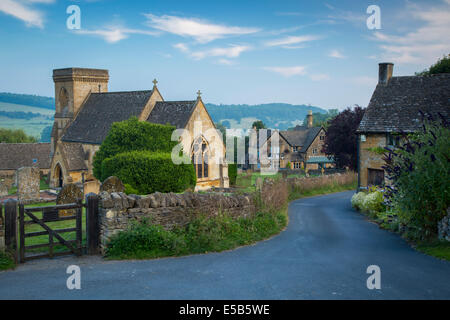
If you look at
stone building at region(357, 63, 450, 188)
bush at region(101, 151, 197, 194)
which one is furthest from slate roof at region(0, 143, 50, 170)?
stone building at region(357, 63, 450, 188)

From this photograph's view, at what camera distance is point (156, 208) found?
12.8m

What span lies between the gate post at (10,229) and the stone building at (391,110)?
22.1 meters

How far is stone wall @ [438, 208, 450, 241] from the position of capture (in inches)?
512

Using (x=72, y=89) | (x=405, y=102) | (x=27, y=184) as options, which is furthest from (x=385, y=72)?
(x=72, y=89)

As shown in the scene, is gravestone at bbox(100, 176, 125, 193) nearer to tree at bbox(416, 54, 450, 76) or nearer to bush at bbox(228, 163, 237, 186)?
bush at bbox(228, 163, 237, 186)

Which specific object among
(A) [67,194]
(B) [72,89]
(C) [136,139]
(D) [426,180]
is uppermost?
(B) [72,89]

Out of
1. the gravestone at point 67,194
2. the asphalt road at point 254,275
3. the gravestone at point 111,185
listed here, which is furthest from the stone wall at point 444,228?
the gravestone at point 67,194

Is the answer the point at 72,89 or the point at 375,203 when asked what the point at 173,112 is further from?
the point at 375,203

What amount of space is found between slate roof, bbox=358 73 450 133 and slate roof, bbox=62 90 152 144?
72.2 feet

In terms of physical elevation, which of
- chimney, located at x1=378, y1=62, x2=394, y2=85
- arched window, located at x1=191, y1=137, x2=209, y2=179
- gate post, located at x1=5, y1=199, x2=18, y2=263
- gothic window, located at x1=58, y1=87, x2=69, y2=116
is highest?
gothic window, located at x1=58, y1=87, x2=69, y2=116

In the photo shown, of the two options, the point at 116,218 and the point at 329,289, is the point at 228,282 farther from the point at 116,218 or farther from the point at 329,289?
the point at 116,218

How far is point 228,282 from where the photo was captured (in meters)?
9.32

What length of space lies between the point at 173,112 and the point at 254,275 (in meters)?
30.6

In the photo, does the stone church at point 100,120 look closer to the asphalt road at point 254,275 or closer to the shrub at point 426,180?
the shrub at point 426,180
